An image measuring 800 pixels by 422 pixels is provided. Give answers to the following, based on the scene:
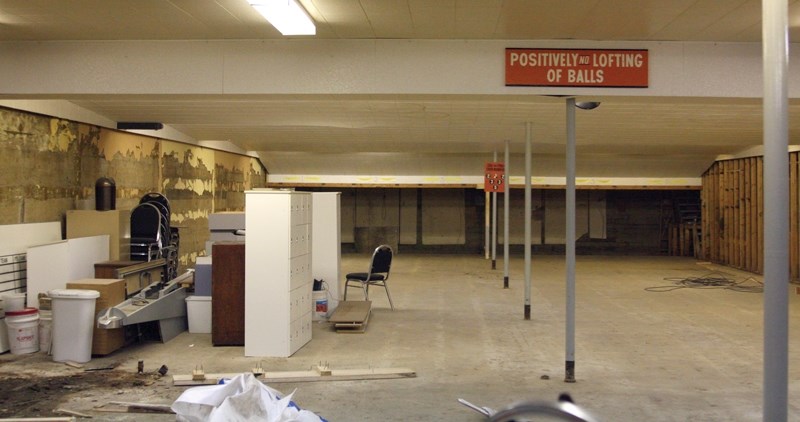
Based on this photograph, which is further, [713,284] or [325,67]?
[713,284]

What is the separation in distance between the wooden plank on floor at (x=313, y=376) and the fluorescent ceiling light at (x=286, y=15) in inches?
102

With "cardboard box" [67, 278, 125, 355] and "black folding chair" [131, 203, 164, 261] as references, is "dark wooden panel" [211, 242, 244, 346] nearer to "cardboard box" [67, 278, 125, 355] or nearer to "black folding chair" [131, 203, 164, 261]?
"cardboard box" [67, 278, 125, 355]

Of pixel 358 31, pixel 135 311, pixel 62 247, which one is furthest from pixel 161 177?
pixel 358 31

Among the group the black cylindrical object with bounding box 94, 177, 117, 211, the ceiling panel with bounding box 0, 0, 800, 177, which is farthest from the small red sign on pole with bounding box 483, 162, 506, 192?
the black cylindrical object with bounding box 94, 177, 117, 211

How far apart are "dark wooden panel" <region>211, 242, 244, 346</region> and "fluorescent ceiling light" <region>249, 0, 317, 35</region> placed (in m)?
2.43

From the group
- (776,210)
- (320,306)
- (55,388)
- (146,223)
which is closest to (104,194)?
(146,223)

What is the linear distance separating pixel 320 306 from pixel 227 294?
1614mm

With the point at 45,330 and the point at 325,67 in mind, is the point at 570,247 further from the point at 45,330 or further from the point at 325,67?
the point at 45,330

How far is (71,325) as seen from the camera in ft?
19.5

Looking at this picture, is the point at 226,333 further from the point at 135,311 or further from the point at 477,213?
the point at 477,213

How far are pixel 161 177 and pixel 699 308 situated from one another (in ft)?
26.2

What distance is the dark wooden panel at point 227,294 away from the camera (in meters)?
6.42

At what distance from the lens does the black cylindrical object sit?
8133 millimetres

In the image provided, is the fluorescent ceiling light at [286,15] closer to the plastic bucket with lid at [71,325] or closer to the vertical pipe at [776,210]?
Answer: the vertical pipe at [776,210]
